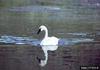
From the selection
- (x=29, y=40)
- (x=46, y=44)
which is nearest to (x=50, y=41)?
(x=46, y=44)

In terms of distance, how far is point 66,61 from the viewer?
176 cm

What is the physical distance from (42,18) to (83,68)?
17.8 inches

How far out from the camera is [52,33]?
1756mm

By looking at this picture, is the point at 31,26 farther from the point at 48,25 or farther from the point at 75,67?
the point at 75,67

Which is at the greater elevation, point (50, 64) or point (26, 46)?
point (26, 46)

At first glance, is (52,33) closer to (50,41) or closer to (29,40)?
(50,41)

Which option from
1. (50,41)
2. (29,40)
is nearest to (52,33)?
(50,41)

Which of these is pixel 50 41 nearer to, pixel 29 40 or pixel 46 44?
pixel 46 44

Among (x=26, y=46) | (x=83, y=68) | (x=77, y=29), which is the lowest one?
(x=83, y=68)

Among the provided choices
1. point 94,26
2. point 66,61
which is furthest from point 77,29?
point 66,61

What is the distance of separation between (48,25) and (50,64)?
272 mm

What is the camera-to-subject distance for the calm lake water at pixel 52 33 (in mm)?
1740

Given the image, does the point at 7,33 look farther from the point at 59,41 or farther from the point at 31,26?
the point at 59,41

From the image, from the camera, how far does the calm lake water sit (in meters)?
1.74
